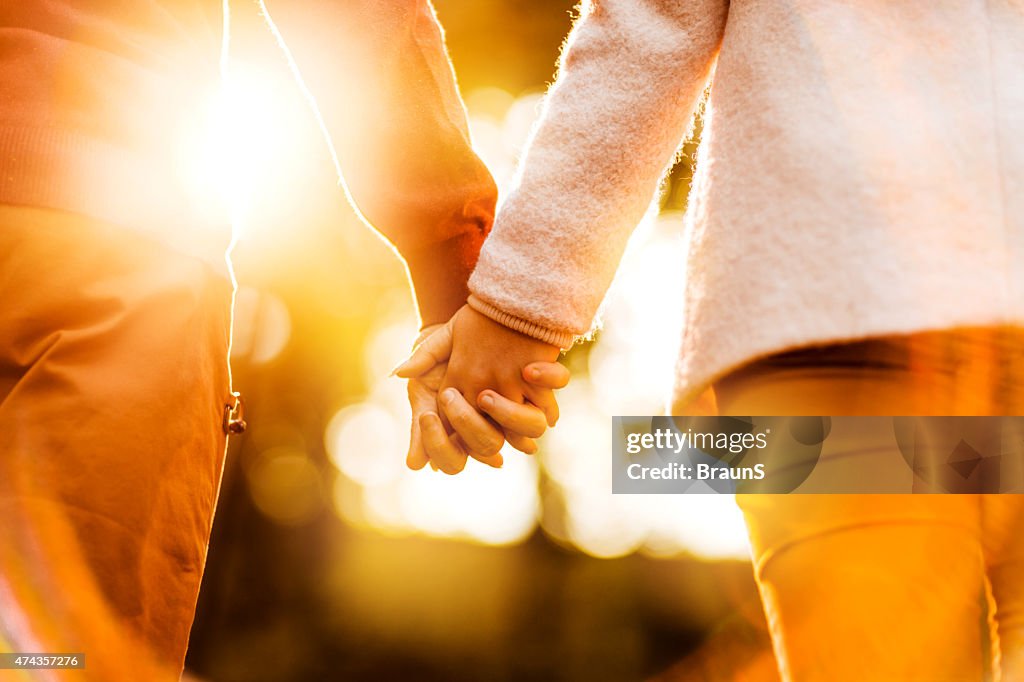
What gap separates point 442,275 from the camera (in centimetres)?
123

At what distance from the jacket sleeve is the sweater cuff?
10.3 inches

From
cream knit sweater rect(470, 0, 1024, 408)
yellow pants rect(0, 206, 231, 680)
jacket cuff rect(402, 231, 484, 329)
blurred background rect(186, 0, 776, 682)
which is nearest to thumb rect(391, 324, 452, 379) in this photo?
A: jacket cuff rect(402, 231, 484, 329)

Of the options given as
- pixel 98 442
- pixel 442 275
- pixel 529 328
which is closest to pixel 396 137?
pixel 442 275

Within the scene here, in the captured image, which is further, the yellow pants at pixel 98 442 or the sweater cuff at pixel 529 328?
the sweater cuff at pixel 529 328

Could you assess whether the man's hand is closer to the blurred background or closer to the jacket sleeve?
the jacket sleeve

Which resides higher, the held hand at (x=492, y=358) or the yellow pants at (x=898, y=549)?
the held hand at (x=492, y=358)

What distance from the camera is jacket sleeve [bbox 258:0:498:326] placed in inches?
48.7

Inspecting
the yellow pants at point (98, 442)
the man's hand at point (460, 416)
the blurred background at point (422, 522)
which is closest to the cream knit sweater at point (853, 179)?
the man's hand at point (460, 416)

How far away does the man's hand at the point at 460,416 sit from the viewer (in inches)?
40.3

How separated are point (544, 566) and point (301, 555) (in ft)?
6.67

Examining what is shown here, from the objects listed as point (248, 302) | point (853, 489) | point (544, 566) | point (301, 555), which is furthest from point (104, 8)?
point (544, 566)

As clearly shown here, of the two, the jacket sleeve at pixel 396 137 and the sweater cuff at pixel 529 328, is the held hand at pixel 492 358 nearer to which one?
the sweater cuff at pixel 529 328

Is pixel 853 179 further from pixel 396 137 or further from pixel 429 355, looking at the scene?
pixel 396 137

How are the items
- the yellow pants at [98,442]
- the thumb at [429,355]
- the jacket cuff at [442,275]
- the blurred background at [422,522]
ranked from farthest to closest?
the blurred background at [422,522], the jacket cuff at [442,275], the thumb at [429,355], the yellow pants at [98,442]
